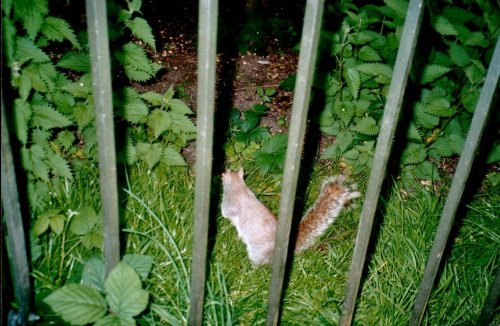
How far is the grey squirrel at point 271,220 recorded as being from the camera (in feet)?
8.16

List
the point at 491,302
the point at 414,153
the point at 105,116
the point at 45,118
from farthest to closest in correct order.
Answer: the point at 414,153
the point at 45,118
the point at 491,302
the point at 105,116

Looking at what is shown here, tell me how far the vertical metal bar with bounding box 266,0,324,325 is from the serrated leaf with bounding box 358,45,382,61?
6.40ft

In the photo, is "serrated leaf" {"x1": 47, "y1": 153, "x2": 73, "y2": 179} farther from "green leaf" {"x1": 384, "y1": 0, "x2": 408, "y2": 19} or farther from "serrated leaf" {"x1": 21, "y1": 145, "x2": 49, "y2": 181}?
"green leaf" {"x1": 384, "y1": 0, "x2": 408, "y2": 19}

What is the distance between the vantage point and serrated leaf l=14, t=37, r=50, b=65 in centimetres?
185

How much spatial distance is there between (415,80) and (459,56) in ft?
0.94

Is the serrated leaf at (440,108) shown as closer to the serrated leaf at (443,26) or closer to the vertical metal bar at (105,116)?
the serrated leaf at (443,26)

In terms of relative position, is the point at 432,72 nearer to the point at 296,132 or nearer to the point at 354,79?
the point at 354,79

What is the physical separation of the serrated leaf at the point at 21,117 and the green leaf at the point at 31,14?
1.00ft

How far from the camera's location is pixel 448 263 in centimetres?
237

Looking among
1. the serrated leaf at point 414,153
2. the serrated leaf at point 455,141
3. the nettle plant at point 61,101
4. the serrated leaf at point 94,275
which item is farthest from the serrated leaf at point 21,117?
the serrated leaf at point 455,141

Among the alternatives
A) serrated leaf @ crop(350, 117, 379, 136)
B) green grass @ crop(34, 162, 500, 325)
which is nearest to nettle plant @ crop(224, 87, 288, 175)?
green grass @ crop(34, 162, 500, 325)

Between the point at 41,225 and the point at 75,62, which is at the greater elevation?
the point at 75,62

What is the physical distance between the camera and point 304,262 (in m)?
2.41

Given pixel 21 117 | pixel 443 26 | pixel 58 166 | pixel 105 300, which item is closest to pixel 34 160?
pixel 58 166
